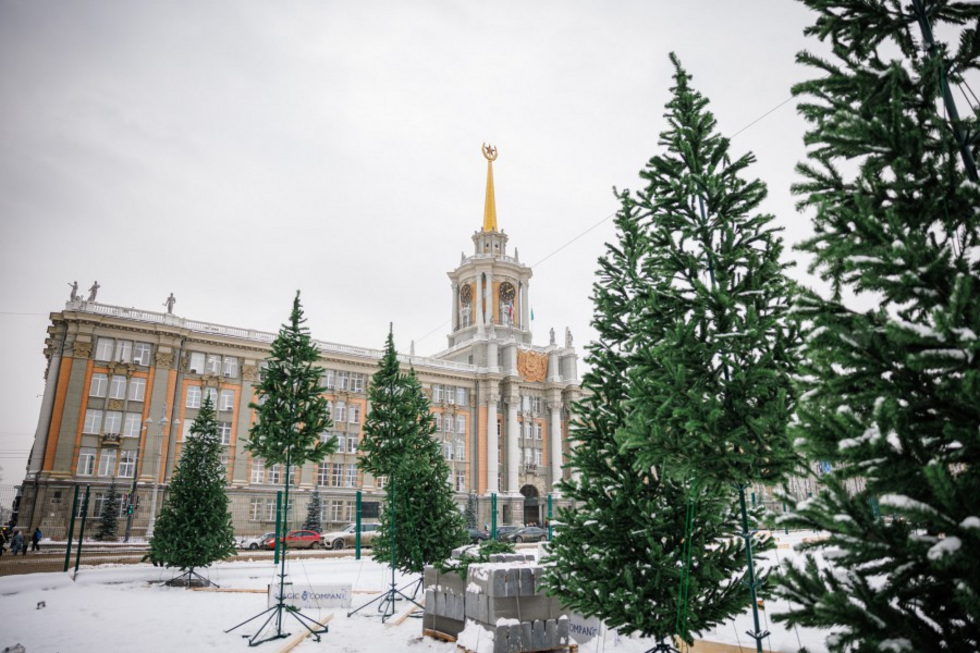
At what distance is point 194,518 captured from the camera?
1938 cm

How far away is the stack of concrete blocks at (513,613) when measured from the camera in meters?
9.03

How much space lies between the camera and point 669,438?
16.9 ft

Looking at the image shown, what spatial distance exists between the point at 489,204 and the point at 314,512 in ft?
155

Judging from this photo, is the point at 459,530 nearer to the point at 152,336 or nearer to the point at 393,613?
the point at 393,613

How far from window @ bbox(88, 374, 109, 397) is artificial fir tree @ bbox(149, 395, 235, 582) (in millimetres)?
30738

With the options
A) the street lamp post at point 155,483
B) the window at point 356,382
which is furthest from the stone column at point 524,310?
the street lamp post at point 155,483

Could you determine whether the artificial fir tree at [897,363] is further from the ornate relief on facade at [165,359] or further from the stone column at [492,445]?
the stone column at [492,445]

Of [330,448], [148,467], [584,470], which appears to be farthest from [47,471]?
[584,470]

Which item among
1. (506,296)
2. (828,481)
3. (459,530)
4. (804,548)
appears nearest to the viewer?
(828,481)

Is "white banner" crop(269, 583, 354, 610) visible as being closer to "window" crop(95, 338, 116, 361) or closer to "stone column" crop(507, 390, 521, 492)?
"window" crop(95, 338, 116, 361)

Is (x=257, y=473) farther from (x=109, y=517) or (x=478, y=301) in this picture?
(x=478, y=301)

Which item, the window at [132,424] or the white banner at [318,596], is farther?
the window at [132,424]

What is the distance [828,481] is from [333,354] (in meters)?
55.9

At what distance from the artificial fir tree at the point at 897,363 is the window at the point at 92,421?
5246 cm
